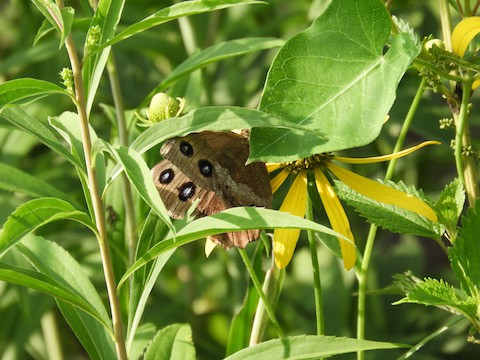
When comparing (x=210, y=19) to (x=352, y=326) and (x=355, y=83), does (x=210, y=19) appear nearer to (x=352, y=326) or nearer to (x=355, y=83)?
(x=352, y=326)

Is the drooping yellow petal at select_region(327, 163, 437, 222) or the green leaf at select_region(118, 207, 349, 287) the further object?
the drooping yellow petal at select_region(327, 163, 437, 222)

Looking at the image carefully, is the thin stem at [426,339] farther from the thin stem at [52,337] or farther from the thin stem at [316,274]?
the thin stem at [52,337]

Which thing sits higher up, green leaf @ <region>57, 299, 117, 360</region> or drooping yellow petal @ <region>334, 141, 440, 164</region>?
drooping yellow petal @ <region>334, 141, 440, 164</region>

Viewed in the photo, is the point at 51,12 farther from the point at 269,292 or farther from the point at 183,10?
the point at 269,292

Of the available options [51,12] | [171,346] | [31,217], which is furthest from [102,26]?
[171,346]

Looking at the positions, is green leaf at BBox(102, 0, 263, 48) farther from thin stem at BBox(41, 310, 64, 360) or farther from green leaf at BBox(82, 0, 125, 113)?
thin stem at BBox(41, 310, 64, 360)

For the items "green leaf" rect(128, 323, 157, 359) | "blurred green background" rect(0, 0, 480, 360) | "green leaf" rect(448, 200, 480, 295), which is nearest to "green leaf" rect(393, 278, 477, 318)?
"green leaf" rect(448, 200, 480, 295)
